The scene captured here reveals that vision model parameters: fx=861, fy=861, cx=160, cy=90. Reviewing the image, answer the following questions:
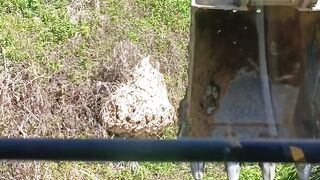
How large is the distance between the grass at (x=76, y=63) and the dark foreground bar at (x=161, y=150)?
718 cm

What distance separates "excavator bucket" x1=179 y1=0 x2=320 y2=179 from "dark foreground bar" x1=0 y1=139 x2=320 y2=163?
3.45 metres

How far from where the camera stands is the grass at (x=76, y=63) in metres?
8.34

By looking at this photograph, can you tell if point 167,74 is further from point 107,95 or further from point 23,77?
Result: point 23,77

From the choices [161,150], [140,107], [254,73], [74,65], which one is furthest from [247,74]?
[74,65]

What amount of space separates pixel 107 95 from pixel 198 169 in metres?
4.37

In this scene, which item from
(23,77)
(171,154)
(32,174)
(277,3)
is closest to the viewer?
(171,154)

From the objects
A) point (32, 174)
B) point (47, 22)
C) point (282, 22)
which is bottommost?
point (32, 174)

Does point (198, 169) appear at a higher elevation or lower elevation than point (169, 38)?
lower

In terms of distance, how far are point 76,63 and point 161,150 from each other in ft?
27.7

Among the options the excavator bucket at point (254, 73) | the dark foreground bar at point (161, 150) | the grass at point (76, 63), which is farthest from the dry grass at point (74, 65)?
the dark foreground bar at point (161, 150)

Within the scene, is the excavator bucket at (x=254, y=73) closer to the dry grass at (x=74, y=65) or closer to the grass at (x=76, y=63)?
the grass at (x=76, y=63)

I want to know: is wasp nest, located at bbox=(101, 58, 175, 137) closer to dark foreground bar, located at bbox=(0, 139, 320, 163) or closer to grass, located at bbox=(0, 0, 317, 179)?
grass, located at bbox=(0, 0, 317, 179)

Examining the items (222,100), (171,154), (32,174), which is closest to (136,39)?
(32,174)

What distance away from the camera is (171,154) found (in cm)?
73
